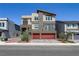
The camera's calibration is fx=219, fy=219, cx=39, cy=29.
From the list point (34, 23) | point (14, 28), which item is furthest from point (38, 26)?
point (14, 28)

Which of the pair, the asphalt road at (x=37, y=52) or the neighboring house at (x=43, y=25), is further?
the neighboring house at (x=43, y=25)

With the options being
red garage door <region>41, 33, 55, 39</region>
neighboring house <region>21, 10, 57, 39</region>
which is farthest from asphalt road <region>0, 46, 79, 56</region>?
red garage door <region>41, 33, 55, 39</region>

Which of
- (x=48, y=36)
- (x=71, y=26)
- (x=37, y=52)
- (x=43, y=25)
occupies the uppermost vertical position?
(x=43, y=25)

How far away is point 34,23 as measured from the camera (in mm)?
37219

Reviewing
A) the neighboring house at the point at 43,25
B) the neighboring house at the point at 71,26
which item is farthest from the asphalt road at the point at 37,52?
the neighboring house at the point at 71,26

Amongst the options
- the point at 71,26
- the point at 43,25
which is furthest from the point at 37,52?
the point at 71,26

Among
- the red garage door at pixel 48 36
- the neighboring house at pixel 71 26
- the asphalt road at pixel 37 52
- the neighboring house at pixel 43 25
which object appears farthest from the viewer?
the neighboring house at pixel 71 26

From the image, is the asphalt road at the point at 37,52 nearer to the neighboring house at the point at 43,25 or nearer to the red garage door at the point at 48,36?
the neighboring house at the point at 43,25

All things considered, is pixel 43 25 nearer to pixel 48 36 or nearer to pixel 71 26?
pixel 48 36

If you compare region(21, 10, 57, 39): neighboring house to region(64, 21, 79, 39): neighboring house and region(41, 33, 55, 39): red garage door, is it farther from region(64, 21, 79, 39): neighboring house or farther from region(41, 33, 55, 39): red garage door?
region(64, 21, 79, 39): neighboring house

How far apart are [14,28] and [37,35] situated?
9644 millimetres

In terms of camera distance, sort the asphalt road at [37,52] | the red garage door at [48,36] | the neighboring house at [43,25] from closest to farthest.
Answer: the asphalt road at [37,52], the neighboring house at [43,25], the red garage door at [48,36]

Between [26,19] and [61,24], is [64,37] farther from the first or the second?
[26,19]

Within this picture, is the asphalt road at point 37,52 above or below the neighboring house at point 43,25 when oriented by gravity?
below
